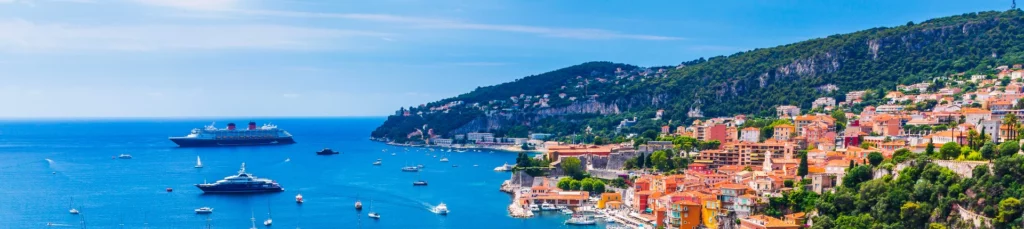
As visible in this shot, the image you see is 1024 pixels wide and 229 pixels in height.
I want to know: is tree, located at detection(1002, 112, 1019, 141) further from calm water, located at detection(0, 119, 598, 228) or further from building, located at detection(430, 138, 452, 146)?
building, located at detection(430, 138, 452, 146)

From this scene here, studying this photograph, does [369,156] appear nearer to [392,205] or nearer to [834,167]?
[392,205]

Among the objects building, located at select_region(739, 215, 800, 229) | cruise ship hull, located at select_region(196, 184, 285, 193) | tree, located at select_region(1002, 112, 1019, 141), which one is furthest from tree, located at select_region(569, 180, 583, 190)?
tree, located at select_region(1002, 112, 1019, 141)

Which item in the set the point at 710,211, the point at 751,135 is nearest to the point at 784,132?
the point at 751,135

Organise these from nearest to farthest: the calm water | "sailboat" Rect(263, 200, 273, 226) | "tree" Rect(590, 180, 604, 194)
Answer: "sailboat" Rect(263, 200, 273, 226)
the calm water
"tree" Rect(590, 180, 604, 194)

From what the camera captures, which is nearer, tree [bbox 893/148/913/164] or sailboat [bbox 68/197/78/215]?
tree [bbox 893/148/913/164]

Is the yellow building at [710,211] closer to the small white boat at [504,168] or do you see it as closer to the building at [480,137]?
the small white boat at [504,168]

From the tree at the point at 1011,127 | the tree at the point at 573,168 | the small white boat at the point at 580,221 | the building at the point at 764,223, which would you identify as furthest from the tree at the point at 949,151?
the tree at the point at 573,168

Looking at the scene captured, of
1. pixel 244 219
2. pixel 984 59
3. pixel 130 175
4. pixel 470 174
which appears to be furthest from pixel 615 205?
pixel 984 59
